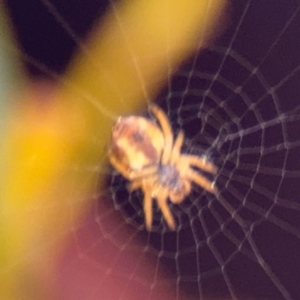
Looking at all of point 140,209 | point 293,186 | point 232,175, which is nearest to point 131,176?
point 140,209

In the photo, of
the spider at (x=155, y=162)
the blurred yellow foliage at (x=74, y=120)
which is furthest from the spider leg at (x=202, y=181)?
the blurred yellow foliage at (x=74, y=120)

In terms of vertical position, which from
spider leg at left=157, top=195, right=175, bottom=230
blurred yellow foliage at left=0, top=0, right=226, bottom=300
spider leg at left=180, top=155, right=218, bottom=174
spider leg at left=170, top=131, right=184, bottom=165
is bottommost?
spider leg at left=157, top=195, right=175, bottom=230

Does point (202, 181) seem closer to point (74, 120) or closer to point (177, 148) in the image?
point (177, 148)

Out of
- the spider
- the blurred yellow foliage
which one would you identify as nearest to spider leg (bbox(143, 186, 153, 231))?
the spider

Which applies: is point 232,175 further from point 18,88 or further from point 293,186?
point 18,88

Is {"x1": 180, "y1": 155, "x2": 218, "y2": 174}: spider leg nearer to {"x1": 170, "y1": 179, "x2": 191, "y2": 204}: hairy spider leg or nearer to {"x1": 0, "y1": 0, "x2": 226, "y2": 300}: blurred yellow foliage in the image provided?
{"x1": 170, "y1": 179, "x2": 191, "y2": 204}: hairy spider leg

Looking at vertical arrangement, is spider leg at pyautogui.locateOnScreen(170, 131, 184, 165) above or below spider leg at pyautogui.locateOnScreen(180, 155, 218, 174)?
above

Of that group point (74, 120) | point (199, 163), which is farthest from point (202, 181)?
point (74, 120)
